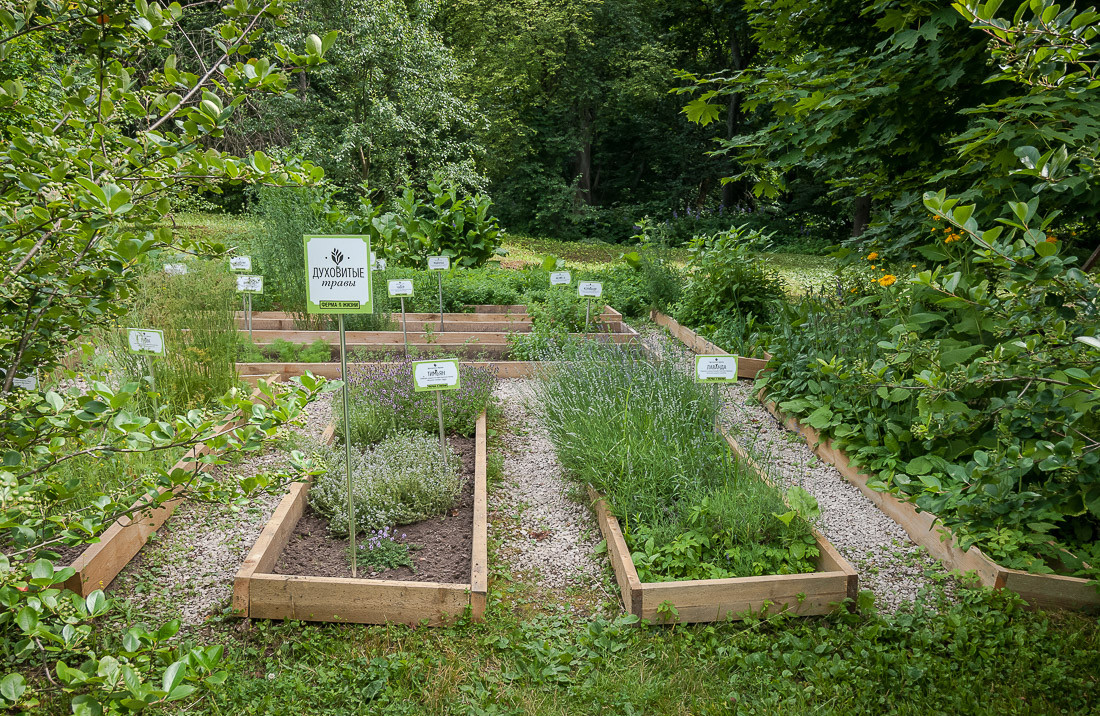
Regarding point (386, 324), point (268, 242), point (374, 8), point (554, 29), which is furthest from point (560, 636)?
point (554, 29)

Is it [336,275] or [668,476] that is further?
[668,476]

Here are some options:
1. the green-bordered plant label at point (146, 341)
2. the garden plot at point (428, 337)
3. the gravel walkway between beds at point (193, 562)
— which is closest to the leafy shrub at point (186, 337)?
the green-bordered plant label at point (146, 341)

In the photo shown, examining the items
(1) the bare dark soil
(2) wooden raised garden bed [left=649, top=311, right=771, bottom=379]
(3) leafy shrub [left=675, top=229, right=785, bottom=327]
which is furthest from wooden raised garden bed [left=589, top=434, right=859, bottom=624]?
(3) leafy shrub [left=675, top=229, right=785, bottom=327]

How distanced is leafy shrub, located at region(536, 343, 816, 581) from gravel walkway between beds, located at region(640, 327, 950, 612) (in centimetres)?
27

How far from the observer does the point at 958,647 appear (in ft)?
7.66

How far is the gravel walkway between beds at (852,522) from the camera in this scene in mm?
2834

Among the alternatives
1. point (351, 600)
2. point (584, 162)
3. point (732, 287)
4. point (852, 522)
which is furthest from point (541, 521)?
point (584, 162)

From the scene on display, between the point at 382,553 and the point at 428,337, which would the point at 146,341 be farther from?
the point at 428,337

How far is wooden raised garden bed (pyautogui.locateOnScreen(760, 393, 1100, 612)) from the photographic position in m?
2.53

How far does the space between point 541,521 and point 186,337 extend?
110 inches

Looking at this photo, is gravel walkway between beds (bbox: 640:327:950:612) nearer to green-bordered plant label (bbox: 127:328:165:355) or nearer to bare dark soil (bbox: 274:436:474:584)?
bare dark soil (bbox: 274:436:474:584)

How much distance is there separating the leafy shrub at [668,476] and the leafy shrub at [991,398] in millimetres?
544

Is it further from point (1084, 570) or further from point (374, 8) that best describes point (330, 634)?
point (374, 8)

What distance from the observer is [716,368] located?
332 centimetres
